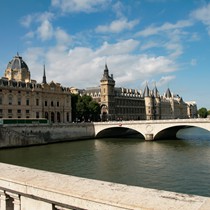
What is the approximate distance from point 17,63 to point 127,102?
5032 cm

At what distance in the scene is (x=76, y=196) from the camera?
401cm

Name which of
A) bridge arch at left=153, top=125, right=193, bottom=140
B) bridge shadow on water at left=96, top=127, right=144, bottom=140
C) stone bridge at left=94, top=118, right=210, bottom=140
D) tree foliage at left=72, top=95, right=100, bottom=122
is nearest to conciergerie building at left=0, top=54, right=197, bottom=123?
tree foliage at left=72, top=95, right=100, bottom=122

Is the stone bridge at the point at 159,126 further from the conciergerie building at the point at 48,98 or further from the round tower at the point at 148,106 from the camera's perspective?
the round tower at the point at 148,106

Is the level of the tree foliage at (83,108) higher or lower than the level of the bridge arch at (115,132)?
higher

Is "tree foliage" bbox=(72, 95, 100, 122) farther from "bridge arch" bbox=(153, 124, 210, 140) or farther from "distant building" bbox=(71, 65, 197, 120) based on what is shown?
"bridge arch" bbox=(153, 124, 210, 140)

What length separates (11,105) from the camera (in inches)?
2451

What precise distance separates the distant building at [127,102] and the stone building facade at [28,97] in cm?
2097

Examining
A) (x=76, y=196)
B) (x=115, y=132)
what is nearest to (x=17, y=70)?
(x=115, y=132)

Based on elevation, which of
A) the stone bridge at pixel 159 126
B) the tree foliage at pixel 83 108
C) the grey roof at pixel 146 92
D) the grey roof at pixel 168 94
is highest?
the grey roof at pixel 168 94

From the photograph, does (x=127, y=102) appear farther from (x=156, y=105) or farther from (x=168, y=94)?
(x=168, y=94)

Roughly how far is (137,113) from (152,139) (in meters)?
63.9

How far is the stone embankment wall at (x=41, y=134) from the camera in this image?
46.0 meters

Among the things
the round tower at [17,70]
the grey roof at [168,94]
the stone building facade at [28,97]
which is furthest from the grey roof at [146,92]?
the round tower at [17,70]

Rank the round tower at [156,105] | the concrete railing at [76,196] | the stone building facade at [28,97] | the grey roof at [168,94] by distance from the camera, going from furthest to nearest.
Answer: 1. the grey roof at [168,94]
2. the round tower at [156,105]
3. the stone building facade at [28,97]
4. the concrete railing at [76,196]
